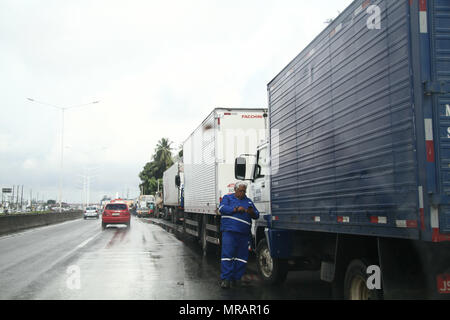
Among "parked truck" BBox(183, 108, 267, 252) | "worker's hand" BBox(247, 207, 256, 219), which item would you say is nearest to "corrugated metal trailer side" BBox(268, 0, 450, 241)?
"worker's hand" BBox(247, 207, 256, 219)

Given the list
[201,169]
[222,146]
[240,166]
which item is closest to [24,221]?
[201,169]

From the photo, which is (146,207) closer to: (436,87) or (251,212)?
(251,212)

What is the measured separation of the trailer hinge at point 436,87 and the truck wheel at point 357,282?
6.28 ft

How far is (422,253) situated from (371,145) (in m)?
1.16

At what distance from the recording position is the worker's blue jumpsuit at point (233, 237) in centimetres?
807

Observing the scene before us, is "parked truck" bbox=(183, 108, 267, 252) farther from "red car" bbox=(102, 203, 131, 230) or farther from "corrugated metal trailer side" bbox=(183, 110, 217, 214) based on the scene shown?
"red car" bbox=(102, 203, 131, 230)

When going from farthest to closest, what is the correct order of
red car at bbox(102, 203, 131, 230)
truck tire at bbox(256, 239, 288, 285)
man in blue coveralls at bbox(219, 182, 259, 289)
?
red car at bbox(102, 203, 131, 230) → truck tire at bbox(256, 239, 288, 285) → man in blue coveralls at bbox(219, 182, 259, 289)

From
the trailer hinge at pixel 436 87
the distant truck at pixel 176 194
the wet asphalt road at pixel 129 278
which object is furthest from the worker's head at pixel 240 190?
the distant truck at pixel 176 194

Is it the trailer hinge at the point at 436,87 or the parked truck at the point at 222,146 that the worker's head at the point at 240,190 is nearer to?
the parked truck at the point at 222,146

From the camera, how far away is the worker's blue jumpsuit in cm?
807

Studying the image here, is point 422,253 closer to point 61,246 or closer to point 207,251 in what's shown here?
point 207,251

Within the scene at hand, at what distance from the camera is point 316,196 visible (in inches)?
256

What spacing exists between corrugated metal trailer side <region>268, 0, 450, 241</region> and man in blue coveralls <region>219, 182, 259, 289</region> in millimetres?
920
